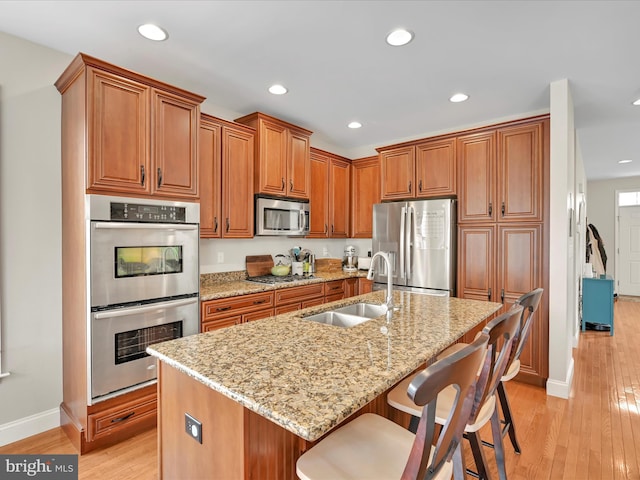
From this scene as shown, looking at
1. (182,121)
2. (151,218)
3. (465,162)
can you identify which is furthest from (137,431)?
(465,162)

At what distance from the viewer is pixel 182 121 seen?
258cm

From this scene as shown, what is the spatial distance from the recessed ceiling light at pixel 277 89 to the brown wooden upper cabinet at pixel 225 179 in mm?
464

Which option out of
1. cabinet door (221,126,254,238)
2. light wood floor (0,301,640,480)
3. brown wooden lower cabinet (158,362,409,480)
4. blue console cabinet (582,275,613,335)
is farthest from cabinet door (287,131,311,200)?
blue console cabinet (582,275,613,335)

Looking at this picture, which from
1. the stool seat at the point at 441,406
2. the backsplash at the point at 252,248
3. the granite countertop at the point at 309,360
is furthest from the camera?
the backsplash at the point at 252,248

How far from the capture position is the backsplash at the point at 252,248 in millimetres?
3398

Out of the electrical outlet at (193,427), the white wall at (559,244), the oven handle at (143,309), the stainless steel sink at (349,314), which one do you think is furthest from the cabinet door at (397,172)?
the electrical outlet at (193,427)

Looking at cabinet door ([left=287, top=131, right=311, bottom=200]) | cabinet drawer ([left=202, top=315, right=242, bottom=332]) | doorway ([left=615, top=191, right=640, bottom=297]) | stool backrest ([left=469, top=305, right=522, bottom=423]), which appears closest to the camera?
stool backrest ([left=469, top=305, right=522, bottom=423])

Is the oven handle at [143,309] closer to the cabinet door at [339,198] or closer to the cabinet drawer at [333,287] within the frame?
the cabinet drawer at [333,287]

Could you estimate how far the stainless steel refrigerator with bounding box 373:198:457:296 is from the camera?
11.8 ft

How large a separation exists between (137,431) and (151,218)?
1462 millimetres

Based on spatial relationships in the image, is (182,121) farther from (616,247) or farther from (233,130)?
(616,247)

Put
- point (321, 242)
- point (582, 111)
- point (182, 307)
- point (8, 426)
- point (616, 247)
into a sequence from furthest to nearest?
1. point (616, 247)
2. point (321, 242)
3. point (582, 111)
4. point (182, 307)
5. point (8, 426)

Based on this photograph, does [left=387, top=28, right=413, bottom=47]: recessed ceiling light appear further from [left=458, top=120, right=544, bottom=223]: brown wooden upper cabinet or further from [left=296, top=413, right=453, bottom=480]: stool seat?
[left=296, top=413, right=453, bottom=480]: stool seat

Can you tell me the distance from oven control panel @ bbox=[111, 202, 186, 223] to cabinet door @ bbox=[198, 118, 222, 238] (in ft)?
1.50
